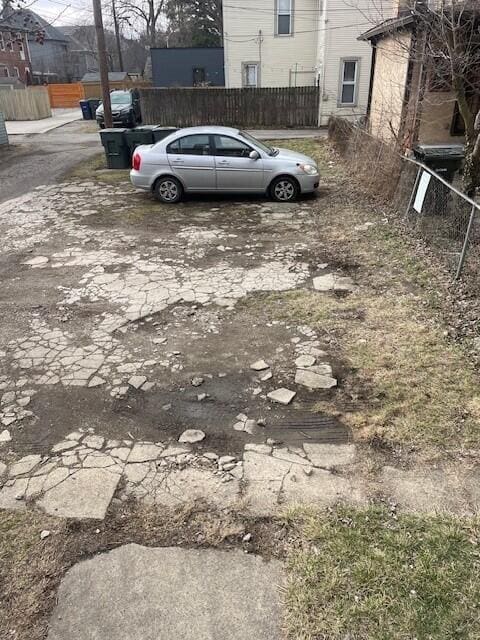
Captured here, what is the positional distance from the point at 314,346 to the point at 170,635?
10.4ft

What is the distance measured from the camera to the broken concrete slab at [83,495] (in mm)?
3268

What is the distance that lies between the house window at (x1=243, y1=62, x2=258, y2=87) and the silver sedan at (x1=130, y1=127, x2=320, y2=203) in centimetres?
1730

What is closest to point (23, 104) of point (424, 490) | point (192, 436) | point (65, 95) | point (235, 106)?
point (235, 106)

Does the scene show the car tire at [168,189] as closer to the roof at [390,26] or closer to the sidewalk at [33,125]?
the roof at [390,26]

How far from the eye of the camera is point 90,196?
471 inches

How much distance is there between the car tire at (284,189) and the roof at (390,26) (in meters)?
4.91

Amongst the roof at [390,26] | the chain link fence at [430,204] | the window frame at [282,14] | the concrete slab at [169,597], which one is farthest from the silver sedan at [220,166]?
the window frame at [282,14]

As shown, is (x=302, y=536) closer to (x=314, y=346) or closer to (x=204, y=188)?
(x=314, y=346)

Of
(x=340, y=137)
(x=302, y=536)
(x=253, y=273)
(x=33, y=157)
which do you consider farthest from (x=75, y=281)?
(x=33, y=157)

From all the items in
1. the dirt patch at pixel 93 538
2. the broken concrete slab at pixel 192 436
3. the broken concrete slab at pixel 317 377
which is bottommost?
the broken concrete slab at pixel 192 436

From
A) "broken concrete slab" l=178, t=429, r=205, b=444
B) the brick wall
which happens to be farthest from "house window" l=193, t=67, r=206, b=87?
"broken concrete slab" l=178, t=429, r=205, b=444

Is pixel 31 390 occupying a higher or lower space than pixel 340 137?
lower

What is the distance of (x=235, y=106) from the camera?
917 inches

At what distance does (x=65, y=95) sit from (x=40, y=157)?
31.4 meters
